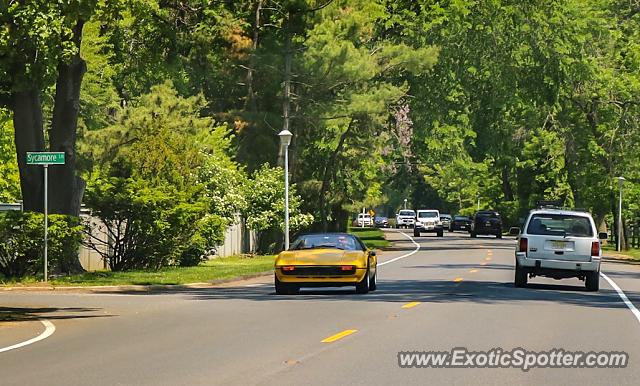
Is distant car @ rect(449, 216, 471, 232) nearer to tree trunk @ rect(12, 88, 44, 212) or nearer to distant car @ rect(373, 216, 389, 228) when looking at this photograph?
distant car @ rect(373, 216, 389, 228)

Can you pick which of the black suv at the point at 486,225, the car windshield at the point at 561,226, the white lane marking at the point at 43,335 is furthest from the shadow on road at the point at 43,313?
the black suv at the point at 486,225

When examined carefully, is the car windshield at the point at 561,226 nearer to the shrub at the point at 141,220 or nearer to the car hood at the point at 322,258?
the car hood at the point at 322,258

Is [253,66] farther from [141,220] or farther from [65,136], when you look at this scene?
[65,136]

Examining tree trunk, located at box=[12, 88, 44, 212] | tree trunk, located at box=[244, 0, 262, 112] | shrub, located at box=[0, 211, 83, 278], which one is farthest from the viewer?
tree trunk, located at box=[244, 0, 262, 112]

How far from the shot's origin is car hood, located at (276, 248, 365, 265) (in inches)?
1086

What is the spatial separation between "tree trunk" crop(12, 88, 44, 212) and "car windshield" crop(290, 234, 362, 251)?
9.09m

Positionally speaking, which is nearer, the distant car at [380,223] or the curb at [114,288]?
the curb at [114,288]

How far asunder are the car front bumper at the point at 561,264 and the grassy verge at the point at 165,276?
→ 878 cm

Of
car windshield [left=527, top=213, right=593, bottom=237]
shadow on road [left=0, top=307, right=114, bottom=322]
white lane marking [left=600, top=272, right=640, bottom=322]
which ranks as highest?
car windshield [left=527, top=213, right=593, bottom=237]

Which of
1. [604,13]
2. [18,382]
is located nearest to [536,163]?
[604,13]

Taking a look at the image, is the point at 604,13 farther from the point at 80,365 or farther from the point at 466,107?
the point at 80,365

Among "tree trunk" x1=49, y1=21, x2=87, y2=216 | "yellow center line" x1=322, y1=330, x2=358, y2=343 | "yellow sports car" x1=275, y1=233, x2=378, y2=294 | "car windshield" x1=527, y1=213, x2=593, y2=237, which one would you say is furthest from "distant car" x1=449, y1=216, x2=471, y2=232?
"yellow center line" x1=322, y1=330, x2=358, y2=343

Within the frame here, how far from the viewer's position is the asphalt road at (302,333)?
45.0 ft

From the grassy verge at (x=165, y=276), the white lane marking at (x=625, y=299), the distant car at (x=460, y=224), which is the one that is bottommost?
the white lane marking at (x=625, y=299)
